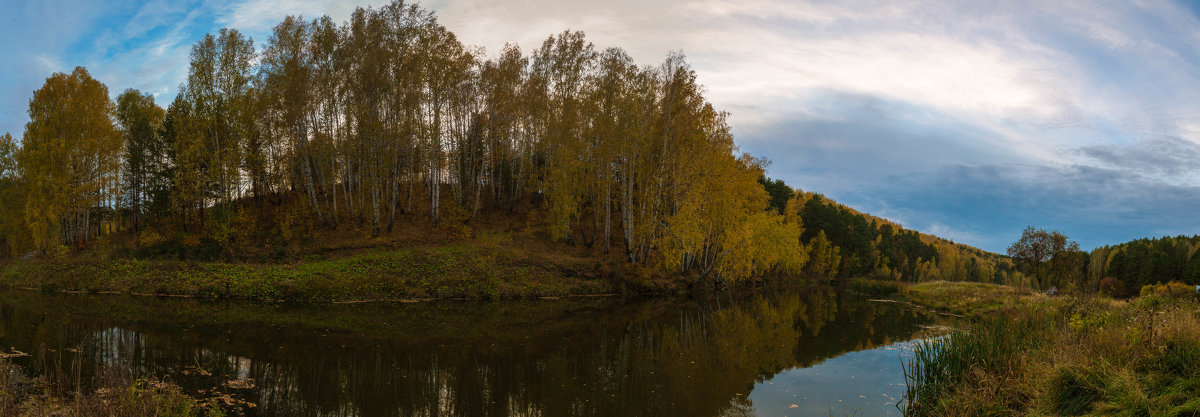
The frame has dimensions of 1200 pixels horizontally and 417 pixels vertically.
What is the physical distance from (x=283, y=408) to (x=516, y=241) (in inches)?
1086

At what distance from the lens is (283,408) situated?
31.9 feet

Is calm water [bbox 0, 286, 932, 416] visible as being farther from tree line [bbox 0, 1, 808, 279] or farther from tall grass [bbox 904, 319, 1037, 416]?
tree line [bbox 0, 1, 808, 279]

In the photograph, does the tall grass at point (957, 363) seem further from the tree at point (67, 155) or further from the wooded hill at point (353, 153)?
the tree at point (67, 155)

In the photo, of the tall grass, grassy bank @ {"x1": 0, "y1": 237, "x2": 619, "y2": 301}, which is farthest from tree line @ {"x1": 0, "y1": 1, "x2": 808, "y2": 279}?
the tall grass

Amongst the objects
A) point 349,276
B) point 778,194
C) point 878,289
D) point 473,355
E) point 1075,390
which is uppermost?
point 778,194

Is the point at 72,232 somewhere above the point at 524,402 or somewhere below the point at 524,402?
above

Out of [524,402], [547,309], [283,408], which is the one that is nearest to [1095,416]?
[524,402]

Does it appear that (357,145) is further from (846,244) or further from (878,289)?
(846,244)

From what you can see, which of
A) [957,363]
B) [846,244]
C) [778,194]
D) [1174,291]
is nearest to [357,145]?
[957,363]

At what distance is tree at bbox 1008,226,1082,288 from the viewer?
146ft

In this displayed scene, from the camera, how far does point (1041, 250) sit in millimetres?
45062

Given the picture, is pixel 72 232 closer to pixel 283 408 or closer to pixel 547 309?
pixel 547 309

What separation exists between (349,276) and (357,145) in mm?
10118

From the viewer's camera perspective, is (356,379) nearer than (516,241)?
Yes
